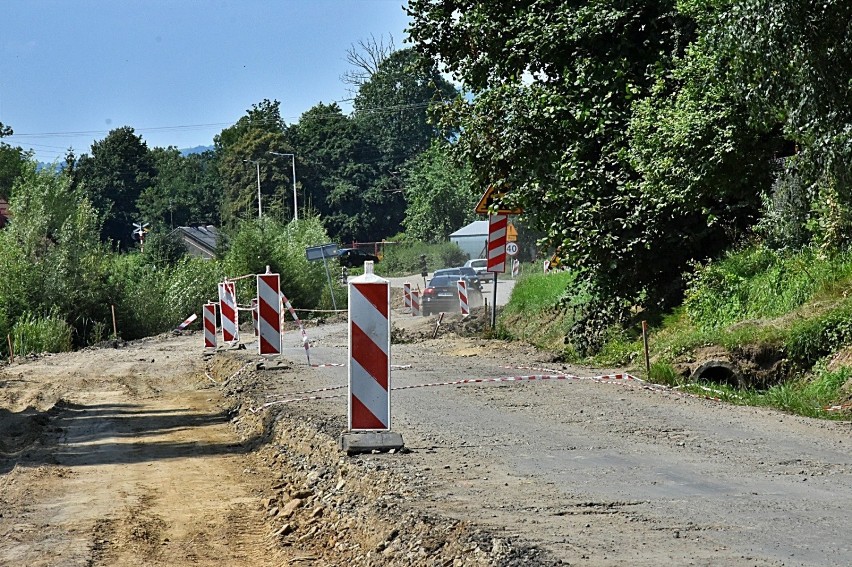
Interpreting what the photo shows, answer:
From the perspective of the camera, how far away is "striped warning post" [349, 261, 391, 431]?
9953 mm

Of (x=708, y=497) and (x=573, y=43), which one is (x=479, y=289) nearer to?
(x=573, y=43)

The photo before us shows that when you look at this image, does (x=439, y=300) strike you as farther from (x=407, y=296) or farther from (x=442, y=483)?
(x=442, y=483)

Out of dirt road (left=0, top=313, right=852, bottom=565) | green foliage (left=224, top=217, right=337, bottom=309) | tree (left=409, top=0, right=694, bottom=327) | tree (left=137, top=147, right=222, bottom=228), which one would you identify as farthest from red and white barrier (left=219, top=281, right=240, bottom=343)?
tree (left=137, top=147, right=222, bottom=228)

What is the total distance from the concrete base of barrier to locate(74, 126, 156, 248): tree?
108m

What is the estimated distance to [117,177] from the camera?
116938 mm

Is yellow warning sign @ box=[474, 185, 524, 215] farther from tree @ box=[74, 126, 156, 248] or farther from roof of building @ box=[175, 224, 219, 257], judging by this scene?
tree @ box=[74, 126, 156, 248]

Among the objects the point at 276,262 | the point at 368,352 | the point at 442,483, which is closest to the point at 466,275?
the point at 276,262

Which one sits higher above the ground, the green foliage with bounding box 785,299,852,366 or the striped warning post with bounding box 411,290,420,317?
the green foliage with bounding box 785,299,852,366

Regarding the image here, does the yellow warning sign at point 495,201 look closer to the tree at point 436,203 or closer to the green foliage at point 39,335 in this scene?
the green foliage at point 39,335

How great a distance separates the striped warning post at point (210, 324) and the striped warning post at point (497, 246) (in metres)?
6.60

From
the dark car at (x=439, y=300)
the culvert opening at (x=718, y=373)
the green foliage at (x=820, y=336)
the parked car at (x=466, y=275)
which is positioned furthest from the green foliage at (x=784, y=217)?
the parked car at (x=466, y=275)

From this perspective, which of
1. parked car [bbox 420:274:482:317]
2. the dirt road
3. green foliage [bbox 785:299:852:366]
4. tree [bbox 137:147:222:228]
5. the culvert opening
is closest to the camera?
the dirt road

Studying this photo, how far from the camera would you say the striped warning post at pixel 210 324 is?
26578 millimetres

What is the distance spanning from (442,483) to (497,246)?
17.3m
